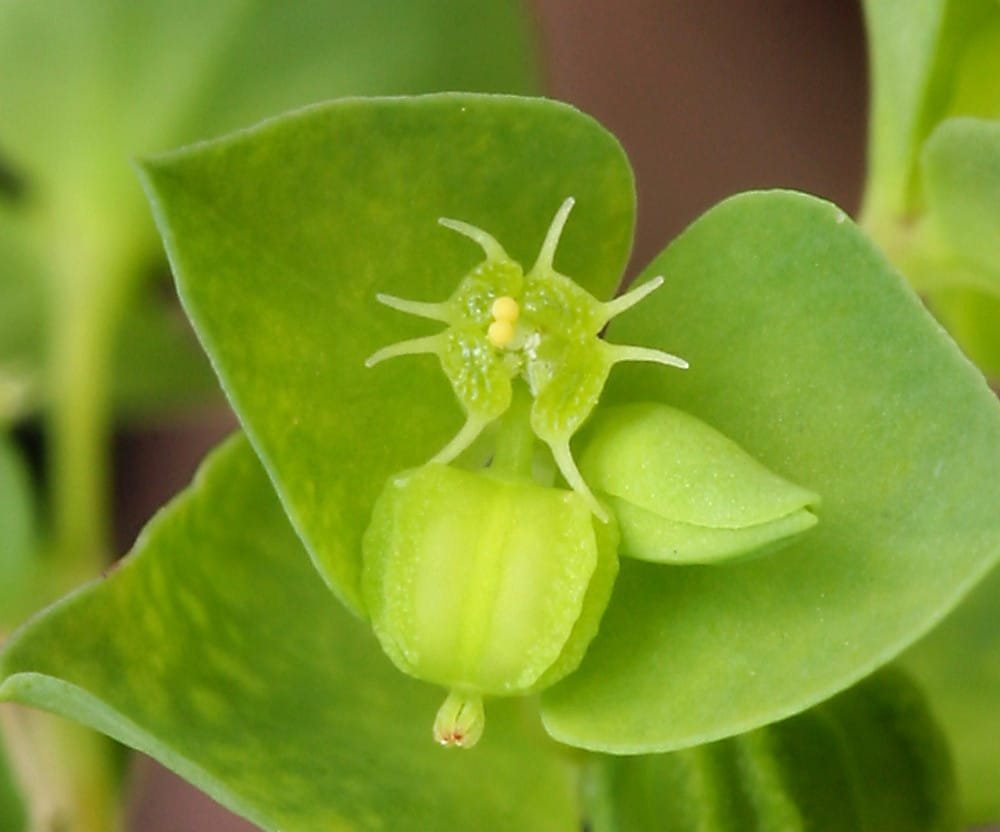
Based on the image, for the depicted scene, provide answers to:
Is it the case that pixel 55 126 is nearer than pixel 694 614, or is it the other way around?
pixel 694 614

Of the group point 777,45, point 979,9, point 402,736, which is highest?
point 979,9

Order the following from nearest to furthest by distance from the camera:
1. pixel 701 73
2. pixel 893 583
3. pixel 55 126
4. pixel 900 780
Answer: pixel 893 583
pixel 900 780
pixel 55 126
pixel 701 73

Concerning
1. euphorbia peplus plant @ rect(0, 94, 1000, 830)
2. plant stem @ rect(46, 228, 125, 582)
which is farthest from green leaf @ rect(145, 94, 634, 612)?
plant stem @ rect(46, 228, 125, 582)

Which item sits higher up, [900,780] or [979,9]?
[979,9]

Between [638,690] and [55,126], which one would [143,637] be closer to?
[638,690]

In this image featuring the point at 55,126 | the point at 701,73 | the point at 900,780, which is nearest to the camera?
the point at 900,780

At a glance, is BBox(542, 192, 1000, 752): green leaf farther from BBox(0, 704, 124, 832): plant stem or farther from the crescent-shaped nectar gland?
BBox(0, 704, 124, 832): plant stem

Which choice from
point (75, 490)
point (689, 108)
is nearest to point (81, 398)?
point (75, 490)

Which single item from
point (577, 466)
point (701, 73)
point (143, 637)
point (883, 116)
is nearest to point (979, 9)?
point (883, 116)
